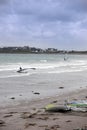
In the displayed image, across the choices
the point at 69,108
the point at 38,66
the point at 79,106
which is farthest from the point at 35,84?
the point at 38,66

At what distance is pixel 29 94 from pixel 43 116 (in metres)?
6.55

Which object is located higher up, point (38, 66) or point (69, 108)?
point (69, 108)

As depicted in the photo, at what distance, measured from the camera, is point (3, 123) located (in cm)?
1032

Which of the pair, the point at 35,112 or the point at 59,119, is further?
the point at 35,112

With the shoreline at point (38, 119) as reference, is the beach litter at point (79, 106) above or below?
above

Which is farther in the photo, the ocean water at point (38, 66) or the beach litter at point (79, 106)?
the ocean water at point (38, 66)

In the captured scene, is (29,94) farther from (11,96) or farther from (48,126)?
(48,126)

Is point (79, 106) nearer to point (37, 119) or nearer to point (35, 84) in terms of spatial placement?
point (37, 119)

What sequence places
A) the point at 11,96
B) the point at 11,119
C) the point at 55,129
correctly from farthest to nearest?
1. the point at 11,96
2. the point at 11,119
3. the point at 55,129

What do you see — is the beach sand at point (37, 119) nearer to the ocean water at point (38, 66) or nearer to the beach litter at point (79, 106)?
the beach litter at point (79, 106)

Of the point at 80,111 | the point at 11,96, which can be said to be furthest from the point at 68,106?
the point at 11,96

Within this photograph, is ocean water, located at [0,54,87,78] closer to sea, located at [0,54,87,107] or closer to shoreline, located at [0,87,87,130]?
sea, located at [0,54,87,107]

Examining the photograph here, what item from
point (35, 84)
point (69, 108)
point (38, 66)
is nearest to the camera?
point (69, 108)

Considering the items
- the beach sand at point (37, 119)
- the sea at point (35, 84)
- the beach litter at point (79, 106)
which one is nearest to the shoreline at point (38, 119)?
the beach sand at point (37, 119)
